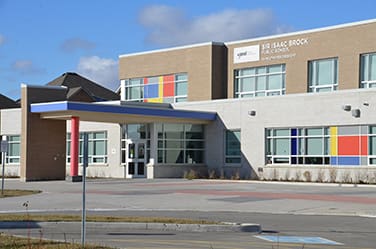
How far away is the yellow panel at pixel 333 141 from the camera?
39.2 m

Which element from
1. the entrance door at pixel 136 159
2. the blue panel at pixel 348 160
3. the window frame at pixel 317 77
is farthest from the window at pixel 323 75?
the entrance door at pixel 136 159

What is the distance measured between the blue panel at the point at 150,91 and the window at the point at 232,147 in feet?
37.3

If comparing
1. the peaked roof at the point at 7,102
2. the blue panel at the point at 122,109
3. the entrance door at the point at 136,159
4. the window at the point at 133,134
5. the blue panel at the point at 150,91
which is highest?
the peaked roof at the point at 7,102

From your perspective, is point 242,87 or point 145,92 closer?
point 242,87

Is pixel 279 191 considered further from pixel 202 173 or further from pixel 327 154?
pixel 202 173

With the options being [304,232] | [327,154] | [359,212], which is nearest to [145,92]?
[327,154]

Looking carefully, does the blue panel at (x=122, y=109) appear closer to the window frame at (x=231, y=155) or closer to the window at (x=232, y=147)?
A: the window frame at (x=231, y=155)

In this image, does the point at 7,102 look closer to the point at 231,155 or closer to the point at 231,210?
the point at 231,155

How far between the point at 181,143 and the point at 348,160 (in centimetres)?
1197

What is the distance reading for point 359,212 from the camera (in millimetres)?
21656

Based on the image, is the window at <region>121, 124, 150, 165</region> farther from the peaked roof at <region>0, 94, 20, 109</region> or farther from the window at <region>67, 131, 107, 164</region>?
the peaked roof at <region>0, 94, 20, 109</region>

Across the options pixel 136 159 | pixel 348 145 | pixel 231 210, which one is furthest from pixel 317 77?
pixel 231 210

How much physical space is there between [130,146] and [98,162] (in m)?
3.87

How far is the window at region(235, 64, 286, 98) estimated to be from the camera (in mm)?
47938
